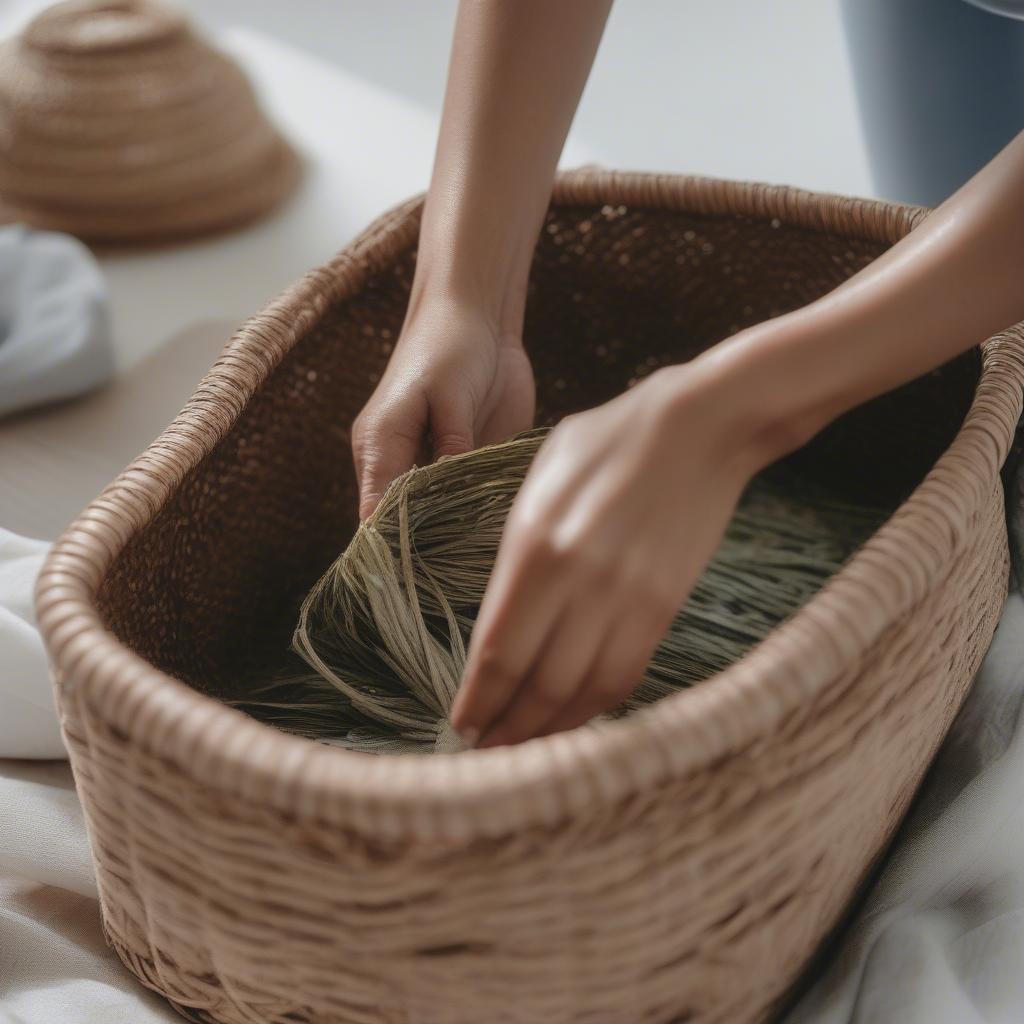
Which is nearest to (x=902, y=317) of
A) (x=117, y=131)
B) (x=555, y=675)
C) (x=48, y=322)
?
(x=555, y=675)

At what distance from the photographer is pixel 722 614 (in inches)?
26.3

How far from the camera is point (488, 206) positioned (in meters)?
0.68

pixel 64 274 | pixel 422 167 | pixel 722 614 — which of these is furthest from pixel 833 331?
pixel 422 167

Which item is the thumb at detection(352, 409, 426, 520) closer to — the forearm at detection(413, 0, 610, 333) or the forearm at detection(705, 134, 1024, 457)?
the forearm at detection(413, 0, 610, 333)

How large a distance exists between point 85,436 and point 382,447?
448 mm

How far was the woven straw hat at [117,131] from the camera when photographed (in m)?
1.27

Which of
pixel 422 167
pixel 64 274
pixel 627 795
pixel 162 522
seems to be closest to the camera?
pixel 627 795

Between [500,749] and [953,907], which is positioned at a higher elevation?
[500,749]

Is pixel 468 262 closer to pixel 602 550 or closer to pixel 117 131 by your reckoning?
pixel 602 550

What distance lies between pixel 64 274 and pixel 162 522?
0.55m

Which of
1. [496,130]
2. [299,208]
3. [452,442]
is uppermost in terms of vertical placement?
[496,130]

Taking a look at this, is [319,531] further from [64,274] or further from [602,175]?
[64,274]

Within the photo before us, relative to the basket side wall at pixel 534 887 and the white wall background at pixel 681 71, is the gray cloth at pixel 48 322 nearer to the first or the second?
the basket side wall at pixel 534 887

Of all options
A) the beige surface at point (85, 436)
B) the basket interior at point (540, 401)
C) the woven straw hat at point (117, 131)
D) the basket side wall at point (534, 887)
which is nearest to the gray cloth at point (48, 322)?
the beige surface at point (85, 436)
